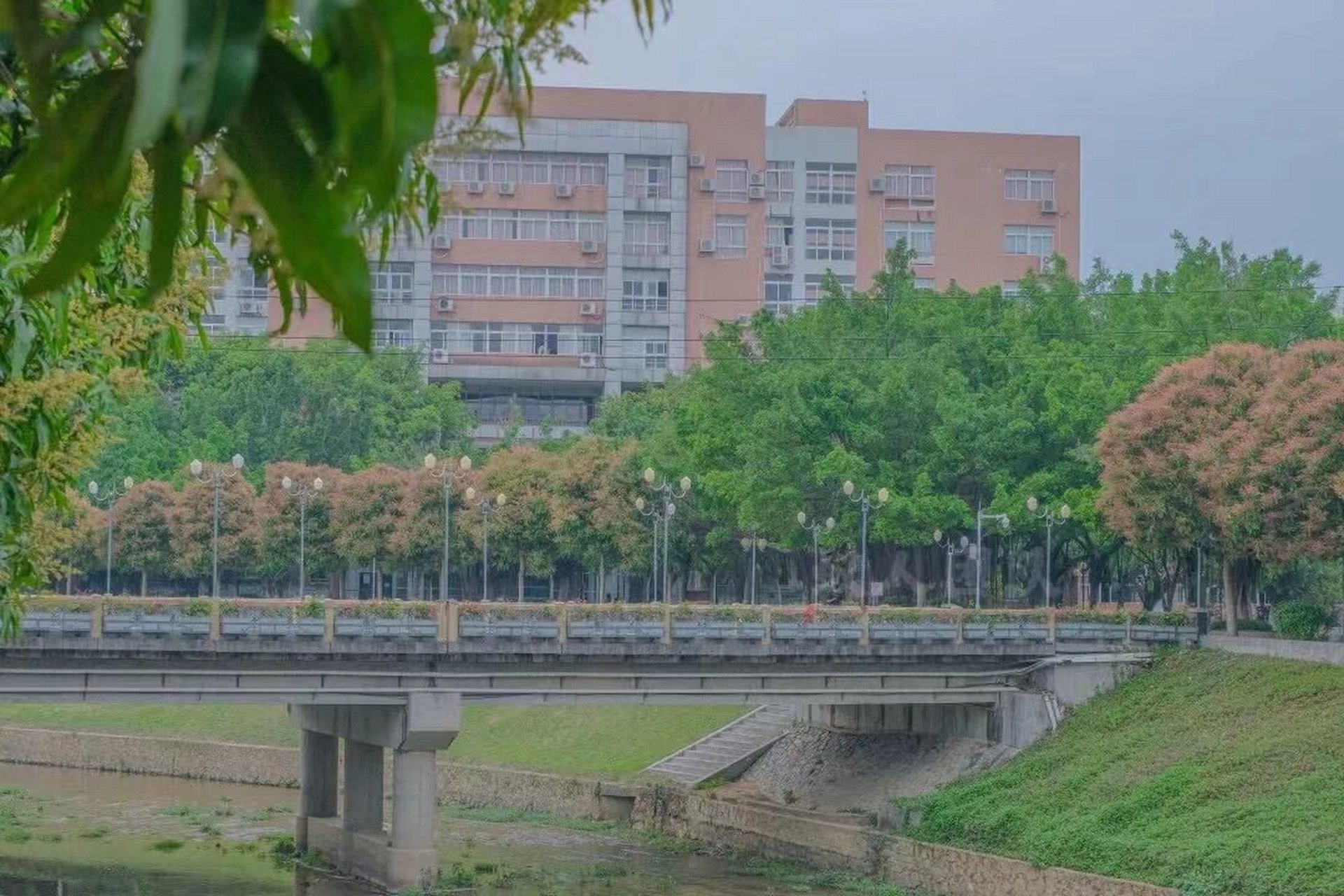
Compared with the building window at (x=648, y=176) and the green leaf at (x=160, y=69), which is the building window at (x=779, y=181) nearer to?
the building window at (x=648, y=176)

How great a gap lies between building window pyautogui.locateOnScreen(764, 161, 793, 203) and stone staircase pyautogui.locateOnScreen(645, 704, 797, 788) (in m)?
47.1

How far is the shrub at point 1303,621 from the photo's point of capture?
146 feet

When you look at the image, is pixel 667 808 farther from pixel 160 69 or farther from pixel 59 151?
pixel 160 69

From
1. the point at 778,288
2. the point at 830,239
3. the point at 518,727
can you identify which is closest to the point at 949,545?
the point at 518,727

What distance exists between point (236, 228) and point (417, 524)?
67.4 meters

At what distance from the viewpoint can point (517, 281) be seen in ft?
303

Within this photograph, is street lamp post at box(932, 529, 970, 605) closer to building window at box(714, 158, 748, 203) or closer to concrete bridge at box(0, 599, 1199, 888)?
concrete bridge at box(0, 599, 1199, 888)

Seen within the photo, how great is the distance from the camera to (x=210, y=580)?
259 ft

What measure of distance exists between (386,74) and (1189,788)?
3535cm

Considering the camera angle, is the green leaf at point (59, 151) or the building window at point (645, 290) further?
the building window at point (645, 290)

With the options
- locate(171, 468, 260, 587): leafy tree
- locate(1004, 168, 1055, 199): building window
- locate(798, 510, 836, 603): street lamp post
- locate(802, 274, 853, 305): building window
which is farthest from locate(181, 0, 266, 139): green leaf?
locate(1004, 168, 1055, 199): building window

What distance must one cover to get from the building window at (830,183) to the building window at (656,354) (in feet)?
34.1

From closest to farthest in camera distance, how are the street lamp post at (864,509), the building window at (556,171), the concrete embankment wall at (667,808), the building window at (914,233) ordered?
the concrete embankment wall at (667,808)
the street lamp post at (864,509)
the building window at (556,171)
the building window at (914,233)

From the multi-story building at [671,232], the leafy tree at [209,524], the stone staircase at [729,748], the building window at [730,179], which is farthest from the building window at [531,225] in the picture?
the stone staircase at [729,748]
